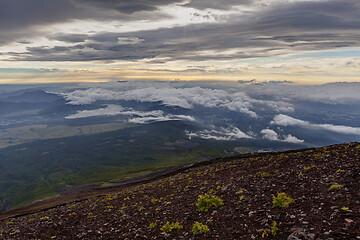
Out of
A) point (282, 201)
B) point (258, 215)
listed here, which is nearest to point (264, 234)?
point (258, 215)

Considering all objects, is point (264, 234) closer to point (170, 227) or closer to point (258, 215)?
point (258, 215)

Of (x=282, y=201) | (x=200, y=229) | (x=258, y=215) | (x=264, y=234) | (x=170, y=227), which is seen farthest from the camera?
(x=170, y=227)

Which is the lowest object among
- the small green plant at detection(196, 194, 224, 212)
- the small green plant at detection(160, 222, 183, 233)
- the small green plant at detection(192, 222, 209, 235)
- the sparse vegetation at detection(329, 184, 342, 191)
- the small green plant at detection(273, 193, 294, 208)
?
the small green plant at detection(160, 222, 183, 233)

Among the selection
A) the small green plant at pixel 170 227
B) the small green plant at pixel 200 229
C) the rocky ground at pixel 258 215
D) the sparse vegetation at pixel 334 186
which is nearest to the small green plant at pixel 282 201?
the rocky ground at pixel 258 215

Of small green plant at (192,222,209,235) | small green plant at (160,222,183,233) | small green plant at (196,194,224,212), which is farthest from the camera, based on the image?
small green plant at (196,194,224,212)

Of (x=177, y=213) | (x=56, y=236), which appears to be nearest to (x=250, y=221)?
(x=177, y=213)

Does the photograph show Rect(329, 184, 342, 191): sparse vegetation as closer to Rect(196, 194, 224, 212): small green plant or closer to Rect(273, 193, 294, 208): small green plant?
Rect(273, 193, 294, 208): small green plant

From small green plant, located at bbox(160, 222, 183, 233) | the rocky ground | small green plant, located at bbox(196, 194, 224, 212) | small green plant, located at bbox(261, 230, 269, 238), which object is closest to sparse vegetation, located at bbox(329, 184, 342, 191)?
the rocky ground

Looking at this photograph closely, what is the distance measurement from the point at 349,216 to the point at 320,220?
1229 millimetres

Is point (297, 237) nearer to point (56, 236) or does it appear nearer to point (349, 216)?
point (349, 216)

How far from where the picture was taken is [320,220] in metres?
9.91

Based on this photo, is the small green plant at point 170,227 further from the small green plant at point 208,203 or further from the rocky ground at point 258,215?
the small green plant at point 208,203

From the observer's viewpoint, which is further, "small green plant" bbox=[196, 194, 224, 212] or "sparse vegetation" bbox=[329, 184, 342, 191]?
"small green plant" bbox=[196, 194, 224, 212]

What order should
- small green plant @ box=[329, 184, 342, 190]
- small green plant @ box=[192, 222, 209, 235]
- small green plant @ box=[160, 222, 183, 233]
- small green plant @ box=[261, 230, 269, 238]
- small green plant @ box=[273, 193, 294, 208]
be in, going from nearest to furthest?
1. small green plant @ box=[261, 230, 269, 238]
2. small green plant @ box=[192, 222, 209, 235]
3. small green plant @ box=[273, 193, 294, 208]
4. small green plant @ box=[329, 184, 342, 190]
5. small green plant @ box=[160, 222, 183, 233]
